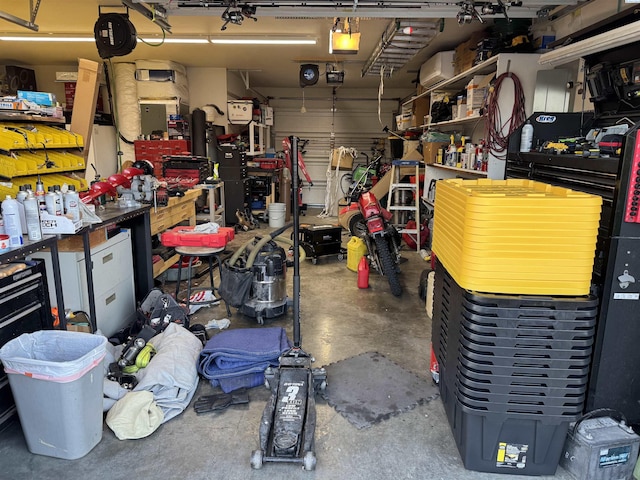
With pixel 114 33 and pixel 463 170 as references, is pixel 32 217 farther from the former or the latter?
pixel 463 170

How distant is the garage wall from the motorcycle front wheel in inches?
256

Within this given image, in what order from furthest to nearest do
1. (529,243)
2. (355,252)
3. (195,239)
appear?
(355,252)
(195,239)
(529,243)

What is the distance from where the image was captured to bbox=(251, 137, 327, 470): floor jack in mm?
1891

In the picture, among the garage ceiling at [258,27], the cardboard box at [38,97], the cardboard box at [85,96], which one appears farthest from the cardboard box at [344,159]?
the cardboard box at [38,97]

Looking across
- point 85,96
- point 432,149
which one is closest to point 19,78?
point 85,96

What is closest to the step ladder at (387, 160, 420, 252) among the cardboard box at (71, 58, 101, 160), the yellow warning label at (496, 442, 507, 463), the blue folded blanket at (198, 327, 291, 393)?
the blue folded blanket at (198, 327, 291, 393)

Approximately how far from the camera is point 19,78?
7664 millimetres

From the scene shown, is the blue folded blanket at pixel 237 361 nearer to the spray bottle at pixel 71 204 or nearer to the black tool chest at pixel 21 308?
the black tool chest at pixel 21 308

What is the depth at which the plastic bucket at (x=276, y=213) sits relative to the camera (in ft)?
24.7

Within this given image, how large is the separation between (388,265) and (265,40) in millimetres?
3580

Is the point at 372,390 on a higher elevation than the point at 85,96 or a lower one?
lower

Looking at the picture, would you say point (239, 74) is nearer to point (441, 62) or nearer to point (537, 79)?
point (441, 62)

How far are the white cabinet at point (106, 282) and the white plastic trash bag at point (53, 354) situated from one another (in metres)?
0.68

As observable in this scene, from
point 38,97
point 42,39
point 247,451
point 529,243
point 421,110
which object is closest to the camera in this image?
point 529,243
